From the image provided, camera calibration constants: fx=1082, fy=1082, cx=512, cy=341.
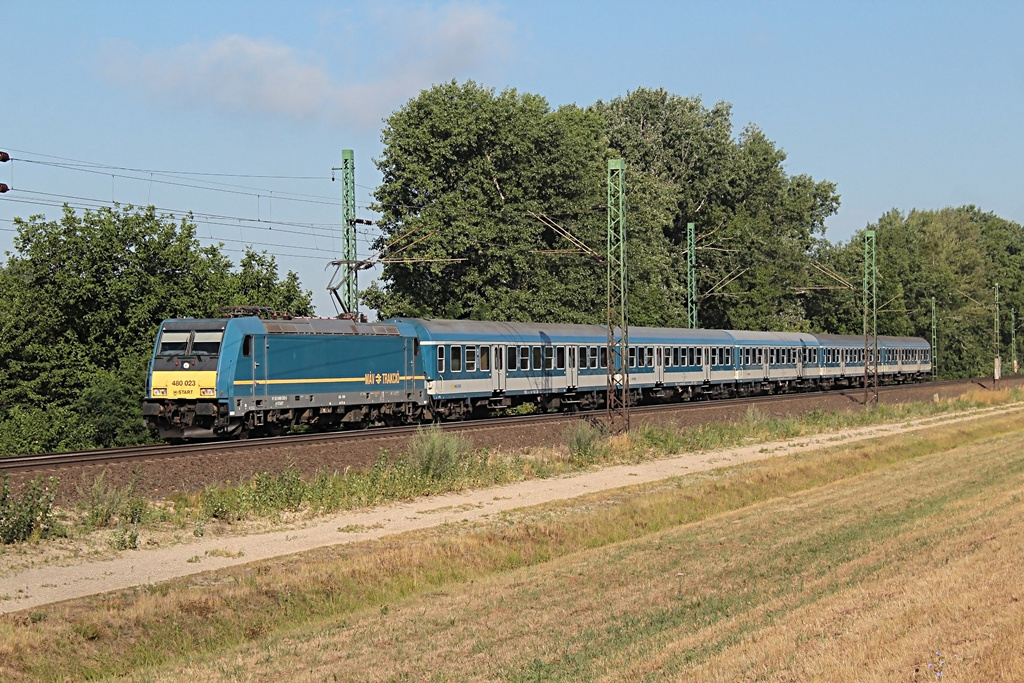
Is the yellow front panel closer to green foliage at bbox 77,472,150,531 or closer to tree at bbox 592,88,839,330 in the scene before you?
green foliage at bbox 77,472,150,531

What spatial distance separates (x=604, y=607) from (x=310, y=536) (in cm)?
711

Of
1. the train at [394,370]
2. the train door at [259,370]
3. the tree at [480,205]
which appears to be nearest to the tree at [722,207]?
the tree at [480,205]

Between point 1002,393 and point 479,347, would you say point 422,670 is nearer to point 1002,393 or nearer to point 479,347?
point 479,347

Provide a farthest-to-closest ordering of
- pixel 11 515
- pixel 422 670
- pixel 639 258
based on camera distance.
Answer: pixel 639 258, pixel 11 515, pixel 422 670

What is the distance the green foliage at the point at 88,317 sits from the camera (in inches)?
1495

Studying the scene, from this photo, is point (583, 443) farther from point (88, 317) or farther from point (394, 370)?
point (88, 317)

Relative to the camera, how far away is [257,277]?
162ft

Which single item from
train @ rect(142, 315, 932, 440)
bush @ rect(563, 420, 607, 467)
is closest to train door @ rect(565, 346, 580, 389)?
train @ rect(142, 315, 932, 440)

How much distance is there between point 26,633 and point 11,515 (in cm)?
552

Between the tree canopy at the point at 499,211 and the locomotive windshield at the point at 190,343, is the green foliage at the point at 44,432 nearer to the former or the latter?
the locomotive windshield at the point at 190,343

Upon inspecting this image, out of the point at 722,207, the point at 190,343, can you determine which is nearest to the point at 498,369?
the point at 190,343

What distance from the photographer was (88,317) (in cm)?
4125

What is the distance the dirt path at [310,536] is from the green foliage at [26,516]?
4.67 feet

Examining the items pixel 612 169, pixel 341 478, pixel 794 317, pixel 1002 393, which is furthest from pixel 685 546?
pixel 794 317
